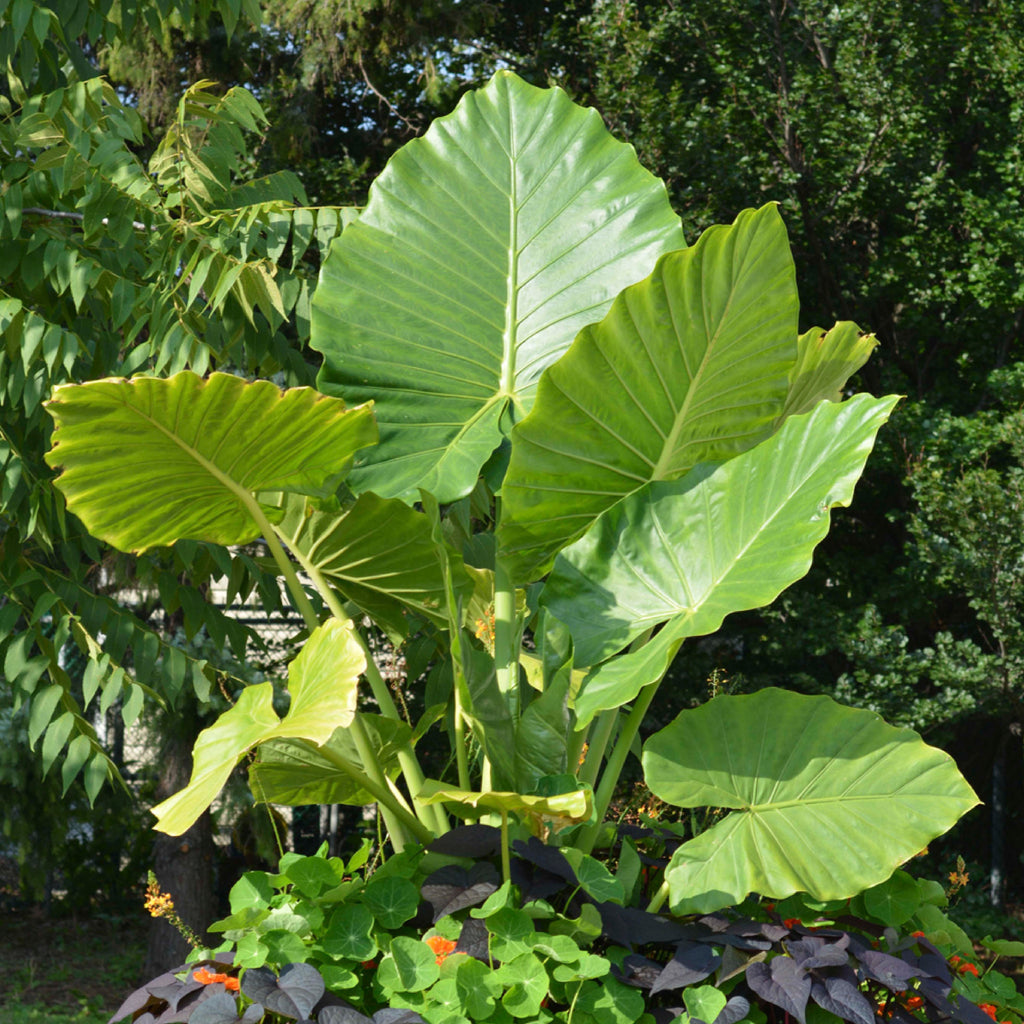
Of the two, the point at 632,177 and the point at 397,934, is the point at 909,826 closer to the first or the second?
the point at 397,934

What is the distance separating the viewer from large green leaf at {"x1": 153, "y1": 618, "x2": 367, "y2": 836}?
4.12ft

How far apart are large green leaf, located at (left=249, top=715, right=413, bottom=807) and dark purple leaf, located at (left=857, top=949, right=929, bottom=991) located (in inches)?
28.9

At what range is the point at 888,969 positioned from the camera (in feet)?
4.45

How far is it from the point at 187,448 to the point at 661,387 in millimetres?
693

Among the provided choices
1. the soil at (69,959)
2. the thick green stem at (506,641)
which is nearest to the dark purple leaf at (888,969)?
the thick green stem at (506,641)

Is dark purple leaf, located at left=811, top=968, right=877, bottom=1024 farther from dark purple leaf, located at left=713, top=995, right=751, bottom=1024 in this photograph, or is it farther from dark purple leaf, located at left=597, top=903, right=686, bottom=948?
dark purple leaf, located at left=597, top=903, right=686, bottom=948

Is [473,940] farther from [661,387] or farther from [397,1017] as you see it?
[661,387]

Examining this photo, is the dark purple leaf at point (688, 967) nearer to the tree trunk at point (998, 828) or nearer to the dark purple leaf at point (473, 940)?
the dark purple leaf at point (473, 940)

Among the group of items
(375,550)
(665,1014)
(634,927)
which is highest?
(375,550)

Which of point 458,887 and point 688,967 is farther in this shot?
point 458,887

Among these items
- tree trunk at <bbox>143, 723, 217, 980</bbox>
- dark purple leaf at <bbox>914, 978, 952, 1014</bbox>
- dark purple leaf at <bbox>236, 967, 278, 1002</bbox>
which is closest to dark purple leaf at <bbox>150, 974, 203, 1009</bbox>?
dark purple leaf at <bbox>236, 967, 278, 1002</bbox>

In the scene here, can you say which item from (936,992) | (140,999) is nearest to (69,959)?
(140,999)

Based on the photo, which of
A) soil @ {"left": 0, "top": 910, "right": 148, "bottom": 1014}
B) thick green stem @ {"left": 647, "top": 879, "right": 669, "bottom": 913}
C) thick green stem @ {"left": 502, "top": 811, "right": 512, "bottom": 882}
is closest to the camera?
thick green stem @ {"left": 502, "top": 811, "right": 512, "bottom": 882}

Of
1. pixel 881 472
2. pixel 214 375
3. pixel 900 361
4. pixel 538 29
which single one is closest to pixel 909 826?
pixel 214 375
